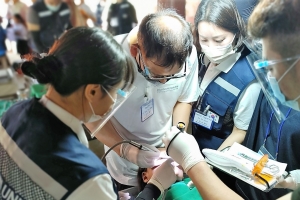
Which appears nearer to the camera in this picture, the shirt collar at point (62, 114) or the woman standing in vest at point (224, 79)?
the shirt collar at point (62, 114)

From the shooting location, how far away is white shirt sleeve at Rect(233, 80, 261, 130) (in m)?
1.58

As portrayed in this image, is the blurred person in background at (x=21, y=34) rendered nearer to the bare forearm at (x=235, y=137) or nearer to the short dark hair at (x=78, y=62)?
the short dark hair at (x=78, y=62)

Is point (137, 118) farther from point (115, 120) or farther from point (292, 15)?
point (292, 15)

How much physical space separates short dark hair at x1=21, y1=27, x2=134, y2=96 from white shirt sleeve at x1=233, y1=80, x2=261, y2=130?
0.86 metres

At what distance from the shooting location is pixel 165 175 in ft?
4.64

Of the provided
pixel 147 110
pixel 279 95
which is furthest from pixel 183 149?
pixel 279 95

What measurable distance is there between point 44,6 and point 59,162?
1.66 ft

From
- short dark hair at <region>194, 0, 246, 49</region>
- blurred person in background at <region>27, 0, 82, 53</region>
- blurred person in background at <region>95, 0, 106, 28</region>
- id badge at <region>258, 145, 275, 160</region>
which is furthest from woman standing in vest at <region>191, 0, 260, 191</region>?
blurred person in background at <region>27, 0, 82, 53</region>

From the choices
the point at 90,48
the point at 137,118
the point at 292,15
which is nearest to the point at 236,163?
the point at 137,118

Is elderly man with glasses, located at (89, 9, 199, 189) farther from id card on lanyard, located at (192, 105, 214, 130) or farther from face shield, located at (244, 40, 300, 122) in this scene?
face shield, located at (244, 40, 300, 122)

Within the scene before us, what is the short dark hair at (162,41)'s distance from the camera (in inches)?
51.4

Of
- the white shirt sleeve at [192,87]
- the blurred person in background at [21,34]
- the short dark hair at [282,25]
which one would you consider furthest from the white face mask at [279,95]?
the blurred person in background at [21,34]

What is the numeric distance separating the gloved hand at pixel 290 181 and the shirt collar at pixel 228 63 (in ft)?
1.98

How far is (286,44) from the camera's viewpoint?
35.5 inches
